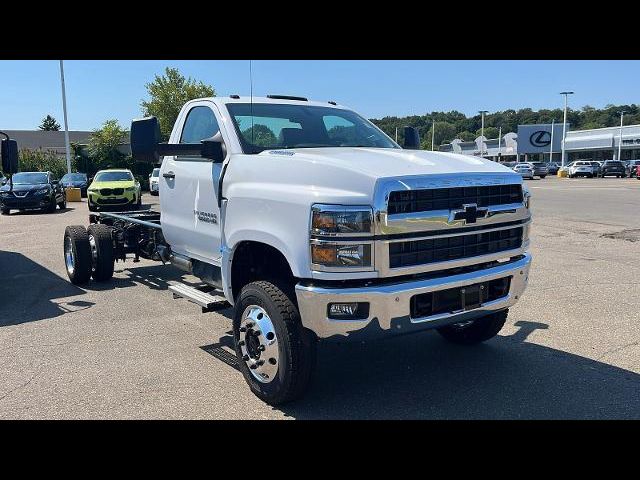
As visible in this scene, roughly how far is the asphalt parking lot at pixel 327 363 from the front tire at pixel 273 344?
203mm

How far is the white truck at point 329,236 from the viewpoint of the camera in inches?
131

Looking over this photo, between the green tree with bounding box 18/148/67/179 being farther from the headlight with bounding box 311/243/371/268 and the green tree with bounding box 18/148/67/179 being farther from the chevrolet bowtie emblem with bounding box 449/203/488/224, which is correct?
the chevrolet bowtie emblem with bounding box 449/203/488/224

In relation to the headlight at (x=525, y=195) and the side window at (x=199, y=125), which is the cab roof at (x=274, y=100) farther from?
the headlight at (x=525, y=195)

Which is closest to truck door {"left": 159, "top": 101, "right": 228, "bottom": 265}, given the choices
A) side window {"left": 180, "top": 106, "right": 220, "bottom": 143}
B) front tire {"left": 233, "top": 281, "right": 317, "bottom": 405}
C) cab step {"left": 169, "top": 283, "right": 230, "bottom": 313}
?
side window {"left": 180, "top": 106, "right": 220, "bottom": 143}

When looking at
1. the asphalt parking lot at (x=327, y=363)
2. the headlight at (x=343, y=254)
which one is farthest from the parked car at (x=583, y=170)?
the headlight at (x=343, y=254)

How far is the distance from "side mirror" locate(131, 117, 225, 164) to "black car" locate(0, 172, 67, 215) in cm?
1723

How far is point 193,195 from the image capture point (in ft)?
16.4
